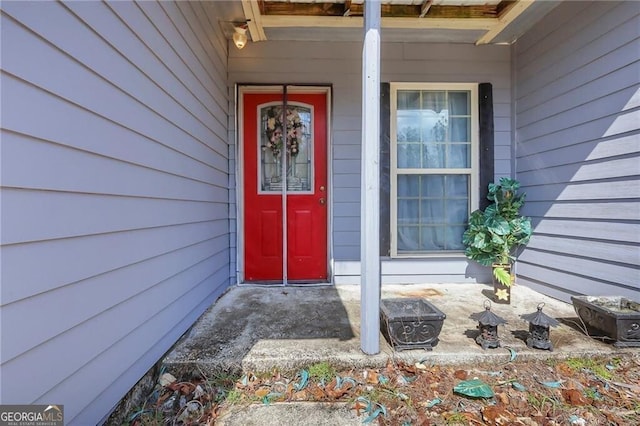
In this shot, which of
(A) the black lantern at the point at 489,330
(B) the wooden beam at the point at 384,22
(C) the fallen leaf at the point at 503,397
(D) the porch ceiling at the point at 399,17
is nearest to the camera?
(C) the fallen leaf at the point at 503,397

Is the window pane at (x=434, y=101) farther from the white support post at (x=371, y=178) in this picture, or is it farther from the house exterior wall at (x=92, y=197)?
the house exterior wall at (x=92, y=197)

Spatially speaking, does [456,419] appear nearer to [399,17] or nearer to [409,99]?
[409,99]

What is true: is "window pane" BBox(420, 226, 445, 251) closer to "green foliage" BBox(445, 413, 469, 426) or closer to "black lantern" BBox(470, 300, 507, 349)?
"black lantern" BBox(470, 300, 507, 349)

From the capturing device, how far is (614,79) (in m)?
2.18

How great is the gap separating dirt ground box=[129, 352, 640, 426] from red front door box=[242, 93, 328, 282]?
1622 millimetres

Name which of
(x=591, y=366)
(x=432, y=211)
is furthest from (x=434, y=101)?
(x=591, y=366)

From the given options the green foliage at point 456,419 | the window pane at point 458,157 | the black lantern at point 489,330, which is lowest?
the green foliage at point 456,419

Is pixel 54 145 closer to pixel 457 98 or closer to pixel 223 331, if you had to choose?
pixel 223 331

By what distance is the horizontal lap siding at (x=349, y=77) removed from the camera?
310cm

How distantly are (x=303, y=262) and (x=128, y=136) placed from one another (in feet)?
7.00

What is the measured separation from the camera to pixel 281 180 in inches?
126

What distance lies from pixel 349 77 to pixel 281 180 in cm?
124

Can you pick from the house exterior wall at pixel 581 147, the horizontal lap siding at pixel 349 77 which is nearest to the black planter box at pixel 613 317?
the house exterior wall at pixel 581 147

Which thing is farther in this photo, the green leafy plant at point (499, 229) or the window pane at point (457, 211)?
the window pane at point (457, 211)
